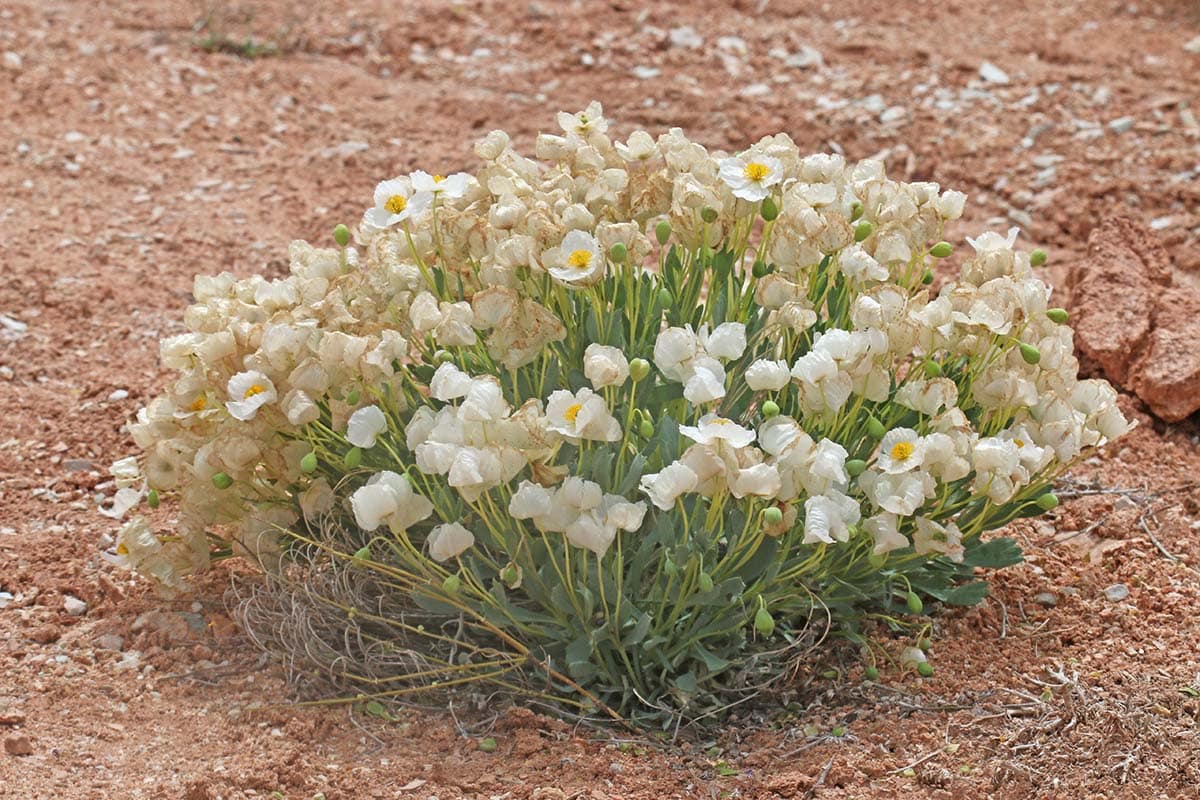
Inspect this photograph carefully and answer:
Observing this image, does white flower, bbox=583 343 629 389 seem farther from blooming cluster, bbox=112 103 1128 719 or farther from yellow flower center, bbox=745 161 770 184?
yellow flower center, bbox=745 161 770 184

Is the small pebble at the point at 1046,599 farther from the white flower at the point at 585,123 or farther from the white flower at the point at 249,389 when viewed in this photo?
the white flower at the point at 249,389

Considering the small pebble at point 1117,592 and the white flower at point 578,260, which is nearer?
the white flower at point 578,260

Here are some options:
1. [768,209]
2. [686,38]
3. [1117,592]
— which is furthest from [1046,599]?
[686,38]

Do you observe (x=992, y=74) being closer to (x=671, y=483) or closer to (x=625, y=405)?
(x=625, y=405)

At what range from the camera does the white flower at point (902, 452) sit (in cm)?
251

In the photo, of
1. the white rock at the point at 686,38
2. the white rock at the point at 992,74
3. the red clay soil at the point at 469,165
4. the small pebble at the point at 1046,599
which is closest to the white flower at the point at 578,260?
the red clay soil at the point at 469,165

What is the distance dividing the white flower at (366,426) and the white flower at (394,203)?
13.7 inches

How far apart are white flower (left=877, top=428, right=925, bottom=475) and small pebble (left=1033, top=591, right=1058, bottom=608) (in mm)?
739

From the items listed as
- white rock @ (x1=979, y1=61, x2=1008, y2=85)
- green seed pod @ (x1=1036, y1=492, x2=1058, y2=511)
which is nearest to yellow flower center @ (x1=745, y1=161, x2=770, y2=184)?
green seed pod @ (x1=1036, y1=492, x2=1058, y2=511)

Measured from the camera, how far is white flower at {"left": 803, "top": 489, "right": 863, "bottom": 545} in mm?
2422

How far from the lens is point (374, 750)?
2.69 m

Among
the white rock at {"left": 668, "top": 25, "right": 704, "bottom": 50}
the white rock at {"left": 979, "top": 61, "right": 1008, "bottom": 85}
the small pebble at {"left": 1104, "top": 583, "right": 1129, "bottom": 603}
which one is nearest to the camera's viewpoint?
the small pebble at {"left": 1104, "top": 583, "right": 1129, "bottom": 603}

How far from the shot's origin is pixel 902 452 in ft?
8.30

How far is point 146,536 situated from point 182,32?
3785 millimetres
